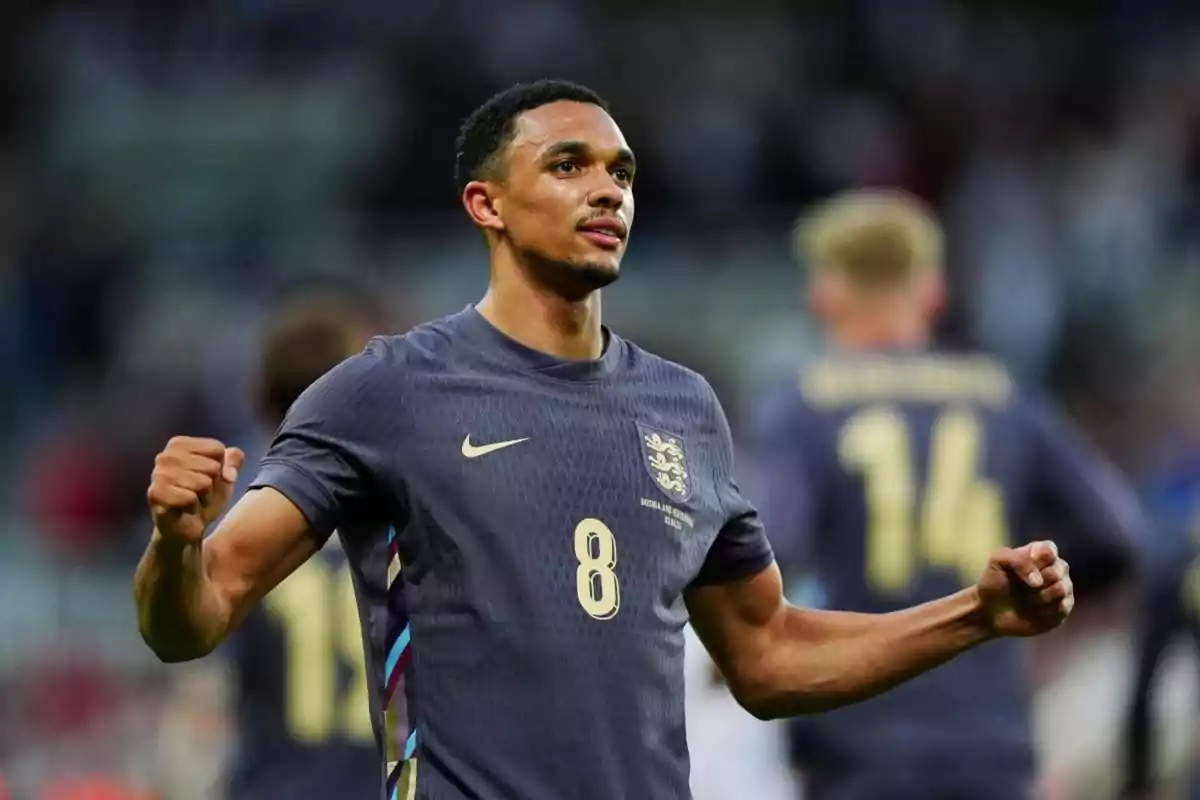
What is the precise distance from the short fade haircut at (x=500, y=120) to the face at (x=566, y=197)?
2 cm

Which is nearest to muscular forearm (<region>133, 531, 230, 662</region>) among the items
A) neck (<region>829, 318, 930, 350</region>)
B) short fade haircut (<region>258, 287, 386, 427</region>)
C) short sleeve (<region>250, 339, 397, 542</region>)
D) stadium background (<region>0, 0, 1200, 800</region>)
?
short sleeve (<region>250, 339, 397, 542</region>)

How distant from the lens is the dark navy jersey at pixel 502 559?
13.2 ft

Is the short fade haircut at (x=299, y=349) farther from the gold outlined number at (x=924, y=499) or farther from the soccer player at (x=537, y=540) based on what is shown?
the soccer player at (x=537, y=540)

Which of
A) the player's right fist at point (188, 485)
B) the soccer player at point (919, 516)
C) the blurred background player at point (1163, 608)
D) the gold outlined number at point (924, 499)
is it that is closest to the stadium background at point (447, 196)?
the blurred background player at point (1163, 608)

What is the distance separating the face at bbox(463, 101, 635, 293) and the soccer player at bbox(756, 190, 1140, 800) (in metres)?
2.35

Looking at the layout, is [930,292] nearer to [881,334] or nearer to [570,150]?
[881,334]

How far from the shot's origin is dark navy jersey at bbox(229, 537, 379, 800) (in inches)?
239

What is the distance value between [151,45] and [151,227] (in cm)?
186

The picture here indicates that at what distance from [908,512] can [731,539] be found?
7.58ft

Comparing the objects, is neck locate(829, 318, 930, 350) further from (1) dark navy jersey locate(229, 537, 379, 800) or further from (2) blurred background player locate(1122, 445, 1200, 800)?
(1) dark navy jersey locate(229, 537, 379, 800)

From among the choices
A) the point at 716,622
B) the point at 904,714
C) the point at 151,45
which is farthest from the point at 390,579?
the point at 151,45

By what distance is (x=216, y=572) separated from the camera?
3867 mm

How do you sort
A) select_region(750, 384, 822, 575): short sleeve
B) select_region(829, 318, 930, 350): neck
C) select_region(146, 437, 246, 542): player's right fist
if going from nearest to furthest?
select_region(146, 437, 246, 542): player's right fist → select_region(750, 384, 822, 575): short sleeve → select_region(829, 318, 930, 350): neck

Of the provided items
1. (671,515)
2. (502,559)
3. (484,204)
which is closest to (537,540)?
(502,559)
